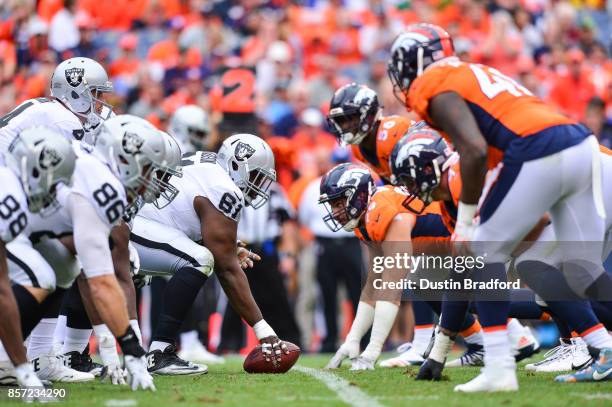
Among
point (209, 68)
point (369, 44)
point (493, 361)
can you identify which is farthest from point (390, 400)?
point (369, 44)

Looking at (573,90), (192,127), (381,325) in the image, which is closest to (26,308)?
(381,325)

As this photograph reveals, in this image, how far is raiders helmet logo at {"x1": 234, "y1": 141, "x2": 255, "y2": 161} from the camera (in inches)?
304

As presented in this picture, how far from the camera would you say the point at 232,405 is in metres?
5.21

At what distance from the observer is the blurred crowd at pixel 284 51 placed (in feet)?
42.7

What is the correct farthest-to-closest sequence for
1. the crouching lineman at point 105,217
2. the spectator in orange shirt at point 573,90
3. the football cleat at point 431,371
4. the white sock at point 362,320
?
the spectator in orange shirt at point 573,90 < the white sock at point 362,320 < the football cleat at point 431,371 < the crouching lineman at point 105,217

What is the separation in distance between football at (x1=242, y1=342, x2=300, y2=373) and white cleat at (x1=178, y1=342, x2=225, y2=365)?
209 cm

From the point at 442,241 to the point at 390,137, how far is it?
85 cm

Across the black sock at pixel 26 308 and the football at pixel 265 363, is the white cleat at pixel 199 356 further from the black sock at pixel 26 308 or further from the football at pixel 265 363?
the black sock at pixel 26 308

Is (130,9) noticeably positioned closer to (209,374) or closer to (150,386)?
(209,374)

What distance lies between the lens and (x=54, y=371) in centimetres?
669

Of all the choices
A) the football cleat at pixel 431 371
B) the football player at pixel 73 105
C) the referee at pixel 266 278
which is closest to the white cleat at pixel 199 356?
the referee at pixel 266 278

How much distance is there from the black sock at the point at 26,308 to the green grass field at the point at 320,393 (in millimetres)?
434

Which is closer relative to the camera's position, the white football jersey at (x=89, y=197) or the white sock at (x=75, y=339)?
the white football jersey at (x=89, y=197)

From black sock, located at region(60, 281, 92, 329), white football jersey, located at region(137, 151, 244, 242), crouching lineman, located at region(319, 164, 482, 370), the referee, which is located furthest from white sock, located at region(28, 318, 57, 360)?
the referee
